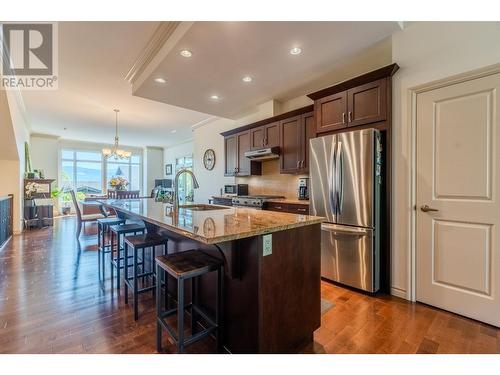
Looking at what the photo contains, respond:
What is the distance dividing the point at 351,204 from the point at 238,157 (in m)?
2.86

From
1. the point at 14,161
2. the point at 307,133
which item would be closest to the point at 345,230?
the point at 307,133

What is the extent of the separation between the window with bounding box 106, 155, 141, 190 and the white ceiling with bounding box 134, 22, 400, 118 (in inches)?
295

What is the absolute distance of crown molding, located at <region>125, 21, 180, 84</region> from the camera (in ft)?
8.07

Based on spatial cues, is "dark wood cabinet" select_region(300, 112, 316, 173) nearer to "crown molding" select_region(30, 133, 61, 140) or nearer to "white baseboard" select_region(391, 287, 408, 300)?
"white baseboard" select_region(391, 287, 408, 300)

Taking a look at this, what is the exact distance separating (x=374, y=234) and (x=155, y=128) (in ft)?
22.4

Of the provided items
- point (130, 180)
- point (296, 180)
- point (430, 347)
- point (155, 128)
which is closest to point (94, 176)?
point (130, 180)

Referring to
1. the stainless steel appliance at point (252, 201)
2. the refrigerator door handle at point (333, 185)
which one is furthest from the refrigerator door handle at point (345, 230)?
the stainless steel appliance at point (252, 201)

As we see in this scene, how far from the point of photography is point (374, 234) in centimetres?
248

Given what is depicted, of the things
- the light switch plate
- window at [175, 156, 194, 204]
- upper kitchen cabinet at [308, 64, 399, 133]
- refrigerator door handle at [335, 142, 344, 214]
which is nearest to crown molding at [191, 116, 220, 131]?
window at [175, 156, 194, 204]

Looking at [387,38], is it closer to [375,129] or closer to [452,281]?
[375,129]

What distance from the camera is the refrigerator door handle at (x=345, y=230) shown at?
2.51 meters

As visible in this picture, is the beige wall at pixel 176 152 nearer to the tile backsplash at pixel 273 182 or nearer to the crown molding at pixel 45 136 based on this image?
the crown molding at pixel 45 136

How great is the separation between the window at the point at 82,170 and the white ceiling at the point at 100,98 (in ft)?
2.54

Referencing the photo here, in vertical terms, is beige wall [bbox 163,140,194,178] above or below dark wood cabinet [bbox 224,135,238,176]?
above
